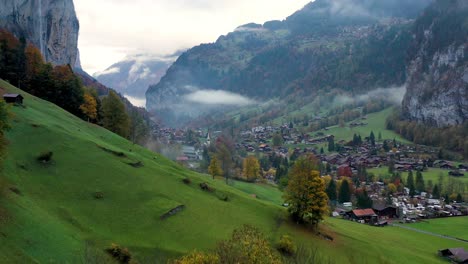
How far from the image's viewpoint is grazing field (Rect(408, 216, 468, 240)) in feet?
337

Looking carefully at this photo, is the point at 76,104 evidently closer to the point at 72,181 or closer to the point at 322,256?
the point at 72,181

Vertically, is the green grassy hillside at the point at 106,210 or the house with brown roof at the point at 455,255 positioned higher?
the green grassy hillside at the point at 106,210

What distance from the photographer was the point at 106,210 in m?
49.7

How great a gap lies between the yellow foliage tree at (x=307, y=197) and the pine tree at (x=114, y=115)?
5351 centimetres

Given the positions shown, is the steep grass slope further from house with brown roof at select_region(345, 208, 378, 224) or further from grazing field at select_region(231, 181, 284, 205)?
house with brown roof at select_region(345, 208, 378, 224)

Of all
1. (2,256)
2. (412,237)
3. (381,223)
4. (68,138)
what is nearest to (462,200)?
(381,223)

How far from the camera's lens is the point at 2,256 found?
32.7 meters

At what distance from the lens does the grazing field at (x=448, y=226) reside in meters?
103

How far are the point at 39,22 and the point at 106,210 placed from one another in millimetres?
148426

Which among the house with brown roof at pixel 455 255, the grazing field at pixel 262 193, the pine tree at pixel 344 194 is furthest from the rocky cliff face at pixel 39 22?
the house with brown roof at pixel 455 255

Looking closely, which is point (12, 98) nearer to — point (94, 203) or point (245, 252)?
point (94, 203)

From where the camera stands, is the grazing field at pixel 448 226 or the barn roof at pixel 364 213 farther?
the barn roof at pixel 364 213

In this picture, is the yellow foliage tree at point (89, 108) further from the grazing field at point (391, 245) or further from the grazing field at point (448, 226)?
the grazing field at point (448, 226)

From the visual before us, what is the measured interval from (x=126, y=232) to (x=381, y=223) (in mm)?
78937
